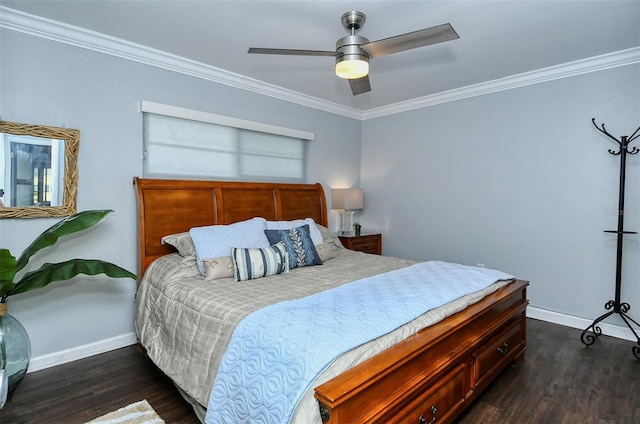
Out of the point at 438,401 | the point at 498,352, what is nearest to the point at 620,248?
the point at 498,352

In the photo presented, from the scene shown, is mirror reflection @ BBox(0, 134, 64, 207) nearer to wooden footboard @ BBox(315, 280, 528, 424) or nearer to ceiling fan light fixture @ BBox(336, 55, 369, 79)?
ceiling fan light fixture @ BBox(336, 55, 369, 79)

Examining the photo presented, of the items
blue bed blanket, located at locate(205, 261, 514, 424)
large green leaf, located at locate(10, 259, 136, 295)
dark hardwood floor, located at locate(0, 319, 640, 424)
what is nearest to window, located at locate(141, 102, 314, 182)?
large green leaf, located at locate(10, 259, 136, 295)

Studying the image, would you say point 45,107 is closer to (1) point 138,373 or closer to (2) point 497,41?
(1) point 138,373

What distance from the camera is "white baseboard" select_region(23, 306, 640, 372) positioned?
266 cm

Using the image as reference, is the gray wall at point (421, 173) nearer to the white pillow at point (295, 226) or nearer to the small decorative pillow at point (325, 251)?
the white pillow at point (295, 226)

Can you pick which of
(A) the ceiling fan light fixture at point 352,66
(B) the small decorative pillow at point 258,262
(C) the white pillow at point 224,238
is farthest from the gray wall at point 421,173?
(A) the ceiling fan light fixture at point 352,66

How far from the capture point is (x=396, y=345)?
1616 millimetres

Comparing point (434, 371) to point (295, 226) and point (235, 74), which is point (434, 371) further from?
point (235, 74)

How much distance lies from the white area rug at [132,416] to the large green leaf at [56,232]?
107 cm

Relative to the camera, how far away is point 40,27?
2.57m

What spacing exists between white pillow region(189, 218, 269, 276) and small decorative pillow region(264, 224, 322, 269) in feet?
0.33

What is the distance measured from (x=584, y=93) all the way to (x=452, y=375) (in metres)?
3.14

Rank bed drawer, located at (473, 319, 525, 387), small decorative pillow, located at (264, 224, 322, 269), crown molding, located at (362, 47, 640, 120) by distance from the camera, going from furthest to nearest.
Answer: crown molding, located at (362, 47, 640, 120)
small decorative pillow, located at (264, 224, 322, 269)
bed drawer, located at (473, 319, 525, 387)

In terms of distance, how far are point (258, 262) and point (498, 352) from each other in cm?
180
